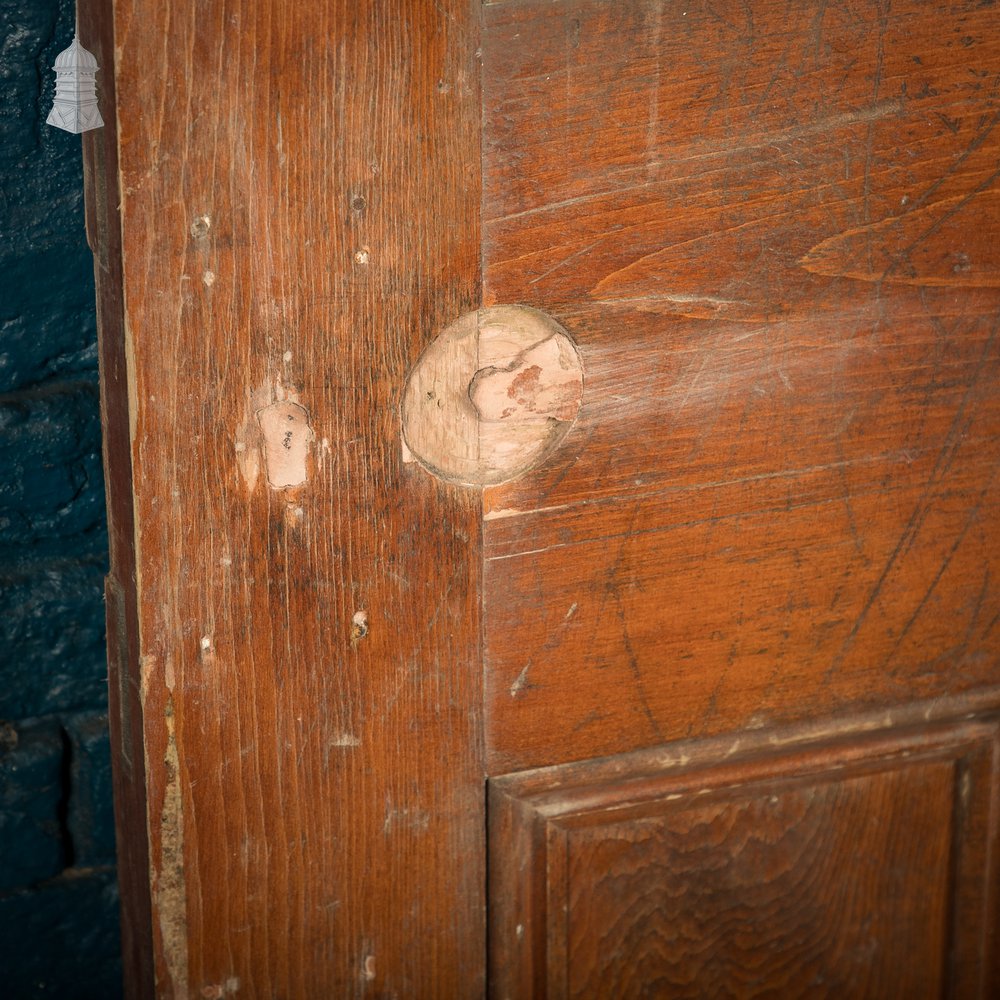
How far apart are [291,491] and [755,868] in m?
0.48

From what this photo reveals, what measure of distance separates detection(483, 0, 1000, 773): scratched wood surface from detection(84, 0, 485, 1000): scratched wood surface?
44 mm

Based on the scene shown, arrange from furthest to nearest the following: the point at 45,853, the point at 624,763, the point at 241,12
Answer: the point at 45,853, the point at 624,763, the point at 241,12

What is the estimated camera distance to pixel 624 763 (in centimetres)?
91

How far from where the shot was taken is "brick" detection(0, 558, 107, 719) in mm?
1074

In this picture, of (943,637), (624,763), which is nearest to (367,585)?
(624,763)

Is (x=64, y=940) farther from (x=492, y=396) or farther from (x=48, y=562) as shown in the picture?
(x=492, y=396)

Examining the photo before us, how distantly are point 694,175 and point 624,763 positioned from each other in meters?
0.41

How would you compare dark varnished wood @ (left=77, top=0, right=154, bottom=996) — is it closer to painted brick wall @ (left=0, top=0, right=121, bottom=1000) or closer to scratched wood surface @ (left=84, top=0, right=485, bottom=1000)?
scratched wood surface @ (left=84, top=0, right=485, bottom=1000)

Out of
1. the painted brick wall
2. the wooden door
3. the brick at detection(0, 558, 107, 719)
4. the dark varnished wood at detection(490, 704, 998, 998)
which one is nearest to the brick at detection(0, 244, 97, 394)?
the painted brick wall

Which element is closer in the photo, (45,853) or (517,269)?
(517,269)

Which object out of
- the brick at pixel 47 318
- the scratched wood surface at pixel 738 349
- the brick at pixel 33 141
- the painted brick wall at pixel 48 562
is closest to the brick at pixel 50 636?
the painted brick wall at pixel 48 562

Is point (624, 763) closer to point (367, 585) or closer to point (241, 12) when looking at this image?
point (367, 585)

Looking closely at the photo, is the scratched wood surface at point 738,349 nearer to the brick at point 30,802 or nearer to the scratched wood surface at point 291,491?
the scratched wood surface at point 291,491

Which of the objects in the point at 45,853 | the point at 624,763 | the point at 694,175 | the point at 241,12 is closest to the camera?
the point at 241,12
